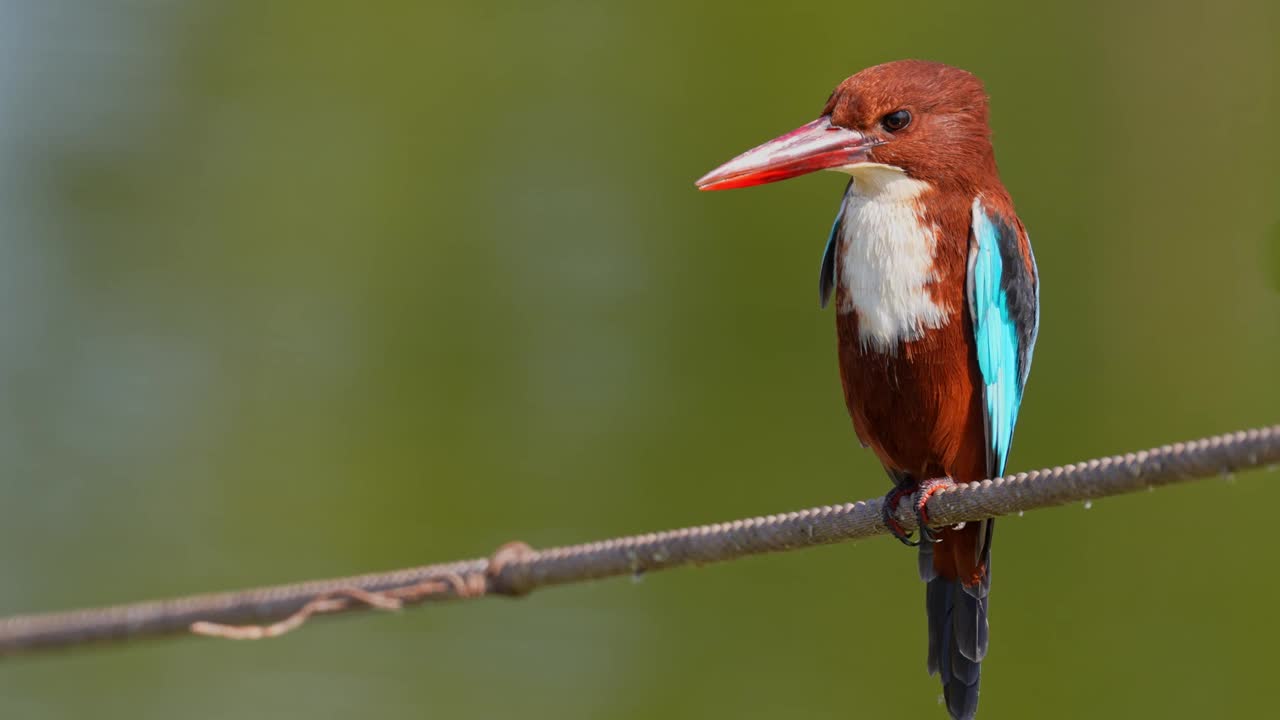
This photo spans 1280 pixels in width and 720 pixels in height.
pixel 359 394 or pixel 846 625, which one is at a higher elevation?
pixel 359 394

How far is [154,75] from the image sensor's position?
6.22 metres

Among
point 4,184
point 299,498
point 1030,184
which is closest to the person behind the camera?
point 1030,184

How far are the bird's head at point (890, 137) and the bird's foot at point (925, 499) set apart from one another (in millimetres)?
447

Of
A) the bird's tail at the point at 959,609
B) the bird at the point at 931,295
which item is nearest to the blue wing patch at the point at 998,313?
the bird at the point at 931,295

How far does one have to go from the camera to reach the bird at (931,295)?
2.04 m

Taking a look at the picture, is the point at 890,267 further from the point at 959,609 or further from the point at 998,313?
the point at 959,609

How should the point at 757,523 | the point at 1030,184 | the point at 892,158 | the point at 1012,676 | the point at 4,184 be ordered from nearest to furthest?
the point at 757,523 < the point at 892,158 < the point at 1012,676 < the point at 1030,184 < the point at 4,184

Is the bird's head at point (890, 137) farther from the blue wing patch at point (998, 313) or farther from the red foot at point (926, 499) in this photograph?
the red foot at point (926, 499)

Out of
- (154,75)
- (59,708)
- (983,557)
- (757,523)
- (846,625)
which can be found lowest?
(59,708)

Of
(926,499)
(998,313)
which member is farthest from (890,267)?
(926,499)

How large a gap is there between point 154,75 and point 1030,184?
3792 mm

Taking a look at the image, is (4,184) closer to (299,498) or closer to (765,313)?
(299,498)

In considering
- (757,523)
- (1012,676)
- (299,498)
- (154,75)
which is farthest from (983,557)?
(154,75)

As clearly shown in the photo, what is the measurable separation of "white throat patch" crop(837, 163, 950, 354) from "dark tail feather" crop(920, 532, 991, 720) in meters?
0.36
